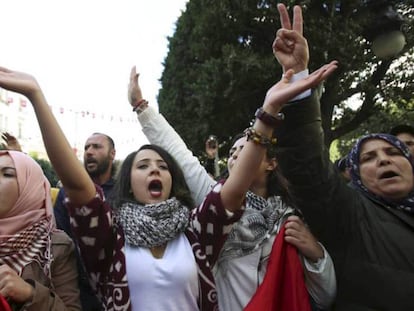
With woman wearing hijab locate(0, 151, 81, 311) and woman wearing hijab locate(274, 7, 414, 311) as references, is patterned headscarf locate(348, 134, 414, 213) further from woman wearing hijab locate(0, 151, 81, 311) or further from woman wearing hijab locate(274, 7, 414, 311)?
woman wearing hijab locate(0, 151, 81, 311)

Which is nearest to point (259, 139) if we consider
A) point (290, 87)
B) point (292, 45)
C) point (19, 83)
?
point (290, 87)

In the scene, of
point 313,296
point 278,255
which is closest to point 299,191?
point 278,255

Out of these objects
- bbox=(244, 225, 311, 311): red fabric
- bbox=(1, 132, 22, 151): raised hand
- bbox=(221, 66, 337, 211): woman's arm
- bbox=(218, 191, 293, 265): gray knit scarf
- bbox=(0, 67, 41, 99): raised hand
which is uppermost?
bbox=(0, 67, 41, 99): raised hand

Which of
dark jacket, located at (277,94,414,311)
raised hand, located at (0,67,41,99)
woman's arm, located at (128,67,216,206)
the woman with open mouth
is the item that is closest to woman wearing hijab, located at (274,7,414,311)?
dark jacket, located at (277,94,414,311)

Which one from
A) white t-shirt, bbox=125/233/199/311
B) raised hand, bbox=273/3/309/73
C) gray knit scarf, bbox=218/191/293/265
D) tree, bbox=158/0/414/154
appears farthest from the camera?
tree, bbox=158/0/414/154

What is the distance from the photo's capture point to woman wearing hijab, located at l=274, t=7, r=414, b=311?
175 cm

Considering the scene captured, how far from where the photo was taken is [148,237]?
1880 mm

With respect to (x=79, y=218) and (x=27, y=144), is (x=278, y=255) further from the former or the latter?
(x=27, y=144)

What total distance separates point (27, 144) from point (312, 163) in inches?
1645

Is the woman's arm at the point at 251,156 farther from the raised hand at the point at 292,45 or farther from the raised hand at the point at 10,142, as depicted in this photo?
the raised hand at the point at 10,142

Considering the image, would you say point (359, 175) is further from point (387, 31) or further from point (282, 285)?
point (387, 31)

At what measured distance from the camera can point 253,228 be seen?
209 centimetres

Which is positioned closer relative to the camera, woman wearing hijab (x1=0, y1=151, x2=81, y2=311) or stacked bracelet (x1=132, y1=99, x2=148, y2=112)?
woman wearing hijab (x1=0, y1=151, x2=81, y2=311)

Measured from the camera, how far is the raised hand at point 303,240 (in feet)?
6.28
